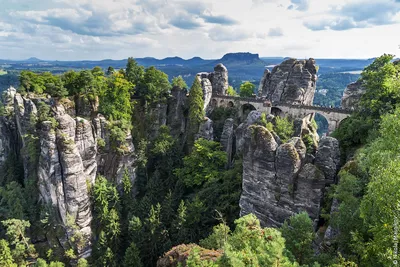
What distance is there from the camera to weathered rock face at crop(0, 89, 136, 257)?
3859 cm

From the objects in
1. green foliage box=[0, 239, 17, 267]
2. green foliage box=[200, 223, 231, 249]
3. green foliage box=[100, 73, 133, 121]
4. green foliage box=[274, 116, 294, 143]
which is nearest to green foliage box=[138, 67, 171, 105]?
green foliage box=[100, 73, 133, 121]

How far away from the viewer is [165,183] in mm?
43875

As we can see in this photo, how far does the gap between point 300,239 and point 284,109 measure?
107ft

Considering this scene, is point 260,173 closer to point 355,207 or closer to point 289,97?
point 355,207

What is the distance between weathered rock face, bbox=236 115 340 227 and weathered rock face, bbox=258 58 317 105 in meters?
21.4

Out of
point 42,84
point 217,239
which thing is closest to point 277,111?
point 217,239

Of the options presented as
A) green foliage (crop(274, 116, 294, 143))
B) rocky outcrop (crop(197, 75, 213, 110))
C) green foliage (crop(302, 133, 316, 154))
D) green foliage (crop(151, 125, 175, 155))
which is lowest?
green foliage (crop(151, 125, 175, 155))

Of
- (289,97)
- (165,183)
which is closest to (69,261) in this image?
(165,183)

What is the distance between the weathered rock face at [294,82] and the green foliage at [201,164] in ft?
53.2

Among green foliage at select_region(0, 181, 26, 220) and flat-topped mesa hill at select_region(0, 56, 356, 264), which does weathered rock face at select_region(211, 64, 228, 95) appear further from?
green foliage at select_region(0, 181, 26, 220)

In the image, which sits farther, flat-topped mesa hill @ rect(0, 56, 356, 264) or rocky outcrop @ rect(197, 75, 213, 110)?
rocky outcrop @ rect(197, 75, 213, 110)

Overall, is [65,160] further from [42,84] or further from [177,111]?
[177,111]

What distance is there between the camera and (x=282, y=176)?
93.4ft

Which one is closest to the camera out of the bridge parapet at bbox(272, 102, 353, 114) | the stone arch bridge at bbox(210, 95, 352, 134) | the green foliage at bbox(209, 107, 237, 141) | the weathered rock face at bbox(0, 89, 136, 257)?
the weathered rock face at bbox(0, 89, 136, 257)
